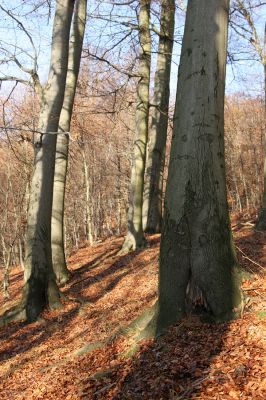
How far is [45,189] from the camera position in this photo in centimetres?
809

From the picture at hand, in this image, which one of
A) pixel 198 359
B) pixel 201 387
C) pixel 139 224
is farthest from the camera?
pixel 139 224

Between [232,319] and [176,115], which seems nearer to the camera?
[232,319]

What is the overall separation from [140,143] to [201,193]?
7.83 metres

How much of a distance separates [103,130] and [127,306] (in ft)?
62.6

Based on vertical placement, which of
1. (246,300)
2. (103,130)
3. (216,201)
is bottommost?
(246,300)

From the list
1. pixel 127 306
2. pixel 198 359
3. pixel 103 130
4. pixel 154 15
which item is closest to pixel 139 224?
pixel 127 306

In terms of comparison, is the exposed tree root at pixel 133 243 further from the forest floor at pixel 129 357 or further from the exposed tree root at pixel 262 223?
the forest floor at pixel 129 357

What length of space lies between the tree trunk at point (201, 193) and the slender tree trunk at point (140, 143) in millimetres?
7091

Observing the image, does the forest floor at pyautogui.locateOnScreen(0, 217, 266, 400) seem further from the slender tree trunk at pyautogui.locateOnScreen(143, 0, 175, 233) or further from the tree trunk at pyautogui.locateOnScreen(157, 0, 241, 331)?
the slender tree trunk at pyautogui.locateOnScreen(143, 0, 175, 233)

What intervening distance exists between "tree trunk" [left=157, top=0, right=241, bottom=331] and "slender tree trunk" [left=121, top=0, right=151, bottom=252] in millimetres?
7091

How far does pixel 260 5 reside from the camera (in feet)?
43.0

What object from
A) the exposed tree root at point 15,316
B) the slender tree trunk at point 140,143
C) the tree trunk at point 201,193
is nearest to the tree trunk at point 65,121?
the slender tree trunk at point 140,143

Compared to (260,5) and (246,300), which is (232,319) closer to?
(246,300)

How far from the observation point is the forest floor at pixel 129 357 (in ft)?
10.7
